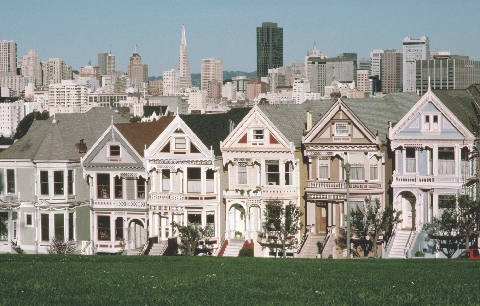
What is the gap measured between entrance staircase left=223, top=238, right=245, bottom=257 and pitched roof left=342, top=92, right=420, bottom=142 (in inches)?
307

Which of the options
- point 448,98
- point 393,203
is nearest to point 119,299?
point 393,203

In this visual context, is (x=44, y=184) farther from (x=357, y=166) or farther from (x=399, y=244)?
(x=399, y=244)

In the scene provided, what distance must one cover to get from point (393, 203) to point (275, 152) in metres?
5.80

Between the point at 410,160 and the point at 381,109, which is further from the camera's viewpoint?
the point at 381,109

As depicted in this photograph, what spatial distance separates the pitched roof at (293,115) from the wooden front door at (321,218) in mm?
3021

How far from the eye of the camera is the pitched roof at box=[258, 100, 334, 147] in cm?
4400

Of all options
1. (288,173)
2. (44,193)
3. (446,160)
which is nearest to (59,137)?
(44,193)

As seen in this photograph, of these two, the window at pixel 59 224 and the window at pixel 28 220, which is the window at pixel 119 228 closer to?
the window at pixel 59 224

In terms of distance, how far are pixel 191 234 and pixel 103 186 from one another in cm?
618

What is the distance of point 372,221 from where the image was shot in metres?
40.2

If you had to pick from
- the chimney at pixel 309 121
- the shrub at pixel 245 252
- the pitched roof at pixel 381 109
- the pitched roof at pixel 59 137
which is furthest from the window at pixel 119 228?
the pitched roof at pixel 381 109

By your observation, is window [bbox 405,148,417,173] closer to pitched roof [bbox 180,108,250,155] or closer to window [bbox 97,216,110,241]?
pitched roof [bbox 180,108,250,155]

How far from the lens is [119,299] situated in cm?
2147

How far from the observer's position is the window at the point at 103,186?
46.0m
